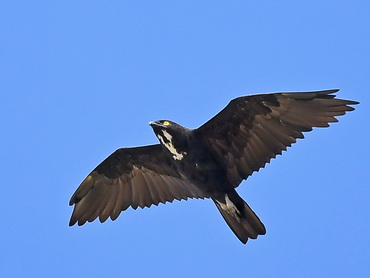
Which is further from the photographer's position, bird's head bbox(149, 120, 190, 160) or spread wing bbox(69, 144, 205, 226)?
spread wing bbox(69, 144, 205, 226)

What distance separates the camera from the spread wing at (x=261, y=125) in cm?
1670

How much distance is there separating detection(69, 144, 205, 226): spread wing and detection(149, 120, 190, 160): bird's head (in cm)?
135

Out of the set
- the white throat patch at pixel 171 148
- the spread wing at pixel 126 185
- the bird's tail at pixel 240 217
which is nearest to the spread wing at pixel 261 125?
the bird's tail at pixel 240 217

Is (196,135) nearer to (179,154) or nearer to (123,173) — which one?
(179,154)

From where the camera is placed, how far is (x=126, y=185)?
19.9 meters

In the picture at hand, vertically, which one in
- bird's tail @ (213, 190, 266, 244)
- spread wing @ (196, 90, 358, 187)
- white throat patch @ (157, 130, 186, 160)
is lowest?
bird's tail @ (213, 190, 266, 244)

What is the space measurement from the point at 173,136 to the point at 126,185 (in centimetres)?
252

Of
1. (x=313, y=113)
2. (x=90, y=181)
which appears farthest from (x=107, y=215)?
(x=313, y=113)

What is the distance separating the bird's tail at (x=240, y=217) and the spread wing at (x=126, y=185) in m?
1.75

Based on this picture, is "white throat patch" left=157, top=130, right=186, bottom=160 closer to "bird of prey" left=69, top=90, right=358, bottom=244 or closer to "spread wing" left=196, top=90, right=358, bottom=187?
"bird of prey" left=69, top=90, right=358, bottom=244

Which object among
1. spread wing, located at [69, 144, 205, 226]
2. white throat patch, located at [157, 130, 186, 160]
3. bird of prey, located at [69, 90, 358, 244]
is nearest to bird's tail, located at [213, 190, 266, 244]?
bird of prey, located at [69, 90, 358, 244]

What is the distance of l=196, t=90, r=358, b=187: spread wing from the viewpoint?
1670 cm

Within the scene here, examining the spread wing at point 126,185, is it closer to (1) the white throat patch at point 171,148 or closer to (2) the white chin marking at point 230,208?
(1) the white throat patch at point 171,148

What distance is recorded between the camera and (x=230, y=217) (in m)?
17.7
